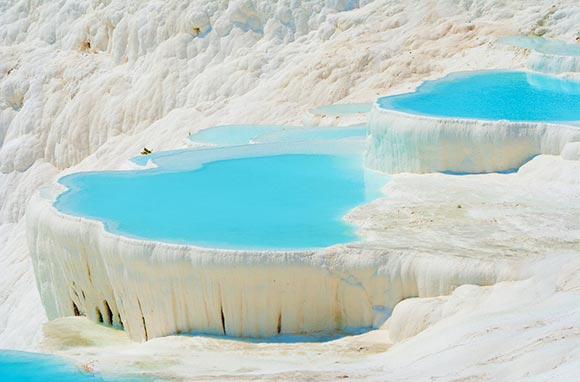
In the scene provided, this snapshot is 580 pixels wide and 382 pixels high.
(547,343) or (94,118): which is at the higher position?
(547,343)

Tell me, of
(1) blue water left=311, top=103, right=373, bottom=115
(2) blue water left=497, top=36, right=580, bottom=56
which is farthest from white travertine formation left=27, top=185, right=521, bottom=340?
(2) blue water left=497, top=36, right=580, bottom=56

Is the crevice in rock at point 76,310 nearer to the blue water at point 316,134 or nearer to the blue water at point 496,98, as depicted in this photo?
the blue water at point 496,98

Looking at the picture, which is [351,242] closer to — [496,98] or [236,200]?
[236,200]

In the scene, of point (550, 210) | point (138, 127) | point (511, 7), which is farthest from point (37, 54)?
point (550, 210)

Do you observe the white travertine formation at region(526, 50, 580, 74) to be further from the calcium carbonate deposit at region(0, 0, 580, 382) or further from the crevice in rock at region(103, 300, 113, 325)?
the crevice in rock at region(103, 300, 113, 325)

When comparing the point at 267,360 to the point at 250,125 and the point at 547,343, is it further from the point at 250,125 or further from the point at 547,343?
the point at 250,125
